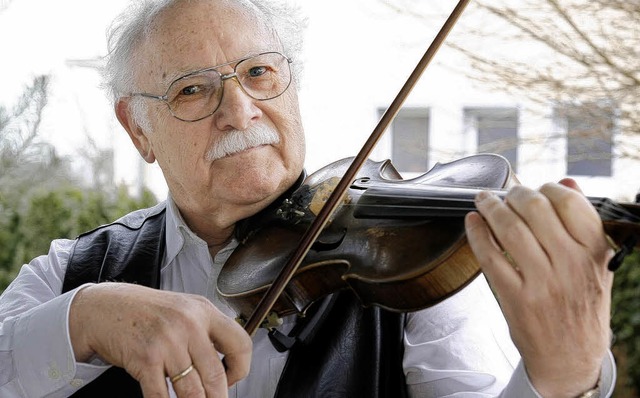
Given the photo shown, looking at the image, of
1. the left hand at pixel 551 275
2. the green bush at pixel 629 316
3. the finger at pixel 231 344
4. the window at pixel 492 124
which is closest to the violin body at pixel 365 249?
the left hand at pixel 551 275

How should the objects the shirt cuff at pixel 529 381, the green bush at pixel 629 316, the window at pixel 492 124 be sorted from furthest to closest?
the window at pixel 492 124 < the green bush at pixel 629 316 < the shirt cuff at pixel 529 381

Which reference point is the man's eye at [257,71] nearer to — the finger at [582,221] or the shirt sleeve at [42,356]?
the shirt sleeve at [42,356]

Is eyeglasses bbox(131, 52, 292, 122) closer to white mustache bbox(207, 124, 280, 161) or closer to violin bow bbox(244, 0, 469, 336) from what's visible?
white mustache bbox(207, 124, 280, 161)

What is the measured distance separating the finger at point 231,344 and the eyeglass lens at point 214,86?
0.55 metres

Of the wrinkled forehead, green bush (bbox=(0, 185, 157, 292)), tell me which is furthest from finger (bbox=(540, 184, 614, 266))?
green bush (bbox=(0, 185, 157, 292))

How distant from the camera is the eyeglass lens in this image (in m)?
1.53

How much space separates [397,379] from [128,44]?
0.84 m

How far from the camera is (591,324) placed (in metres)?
0.96

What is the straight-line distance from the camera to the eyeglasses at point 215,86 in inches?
60.3

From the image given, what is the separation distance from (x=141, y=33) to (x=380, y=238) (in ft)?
2.27

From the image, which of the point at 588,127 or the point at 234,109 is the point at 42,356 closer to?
the point at 234,109

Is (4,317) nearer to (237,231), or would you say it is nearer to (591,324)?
(237,231)

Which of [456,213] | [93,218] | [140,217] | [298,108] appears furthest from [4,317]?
[93,218]

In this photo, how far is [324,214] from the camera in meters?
1.20
